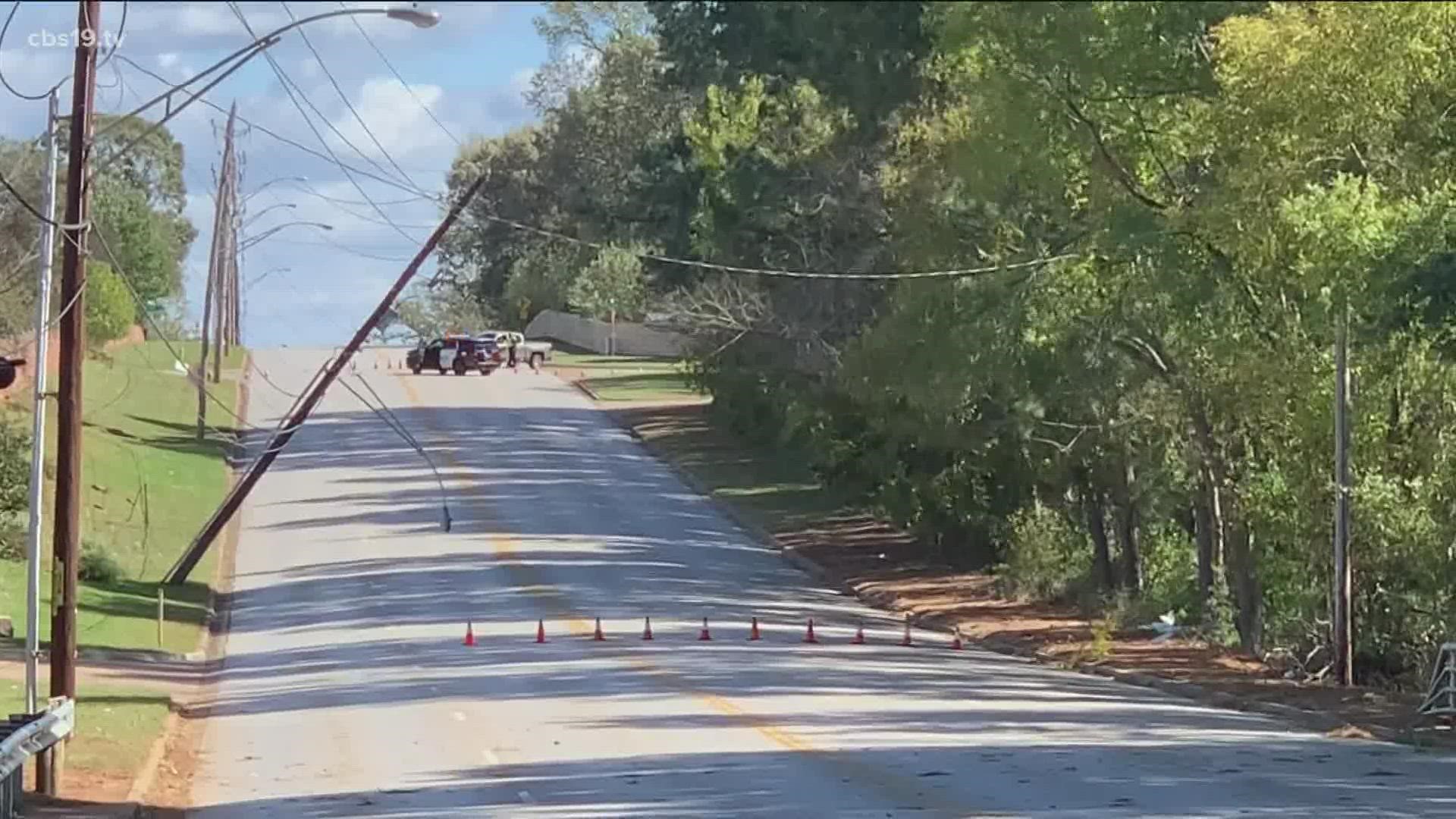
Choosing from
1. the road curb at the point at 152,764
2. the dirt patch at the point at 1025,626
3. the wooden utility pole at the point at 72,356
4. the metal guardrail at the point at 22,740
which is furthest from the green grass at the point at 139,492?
the metal guardrail at the point at 22,740

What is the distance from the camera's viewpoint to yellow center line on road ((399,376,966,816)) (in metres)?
17.0

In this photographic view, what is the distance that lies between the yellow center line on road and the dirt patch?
5.89 meters

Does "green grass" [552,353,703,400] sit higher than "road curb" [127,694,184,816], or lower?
higher

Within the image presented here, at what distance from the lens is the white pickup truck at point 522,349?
94250 mm

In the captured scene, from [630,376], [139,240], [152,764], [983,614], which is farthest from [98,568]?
[630,376]

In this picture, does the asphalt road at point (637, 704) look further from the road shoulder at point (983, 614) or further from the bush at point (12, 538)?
the bush at point (12, 538)

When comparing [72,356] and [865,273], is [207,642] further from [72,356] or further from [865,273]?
[72,356]

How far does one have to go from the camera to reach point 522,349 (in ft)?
316

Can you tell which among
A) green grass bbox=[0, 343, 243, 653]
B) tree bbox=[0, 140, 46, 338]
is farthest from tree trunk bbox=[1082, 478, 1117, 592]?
tree bbox=[0, 140, 46, 338]

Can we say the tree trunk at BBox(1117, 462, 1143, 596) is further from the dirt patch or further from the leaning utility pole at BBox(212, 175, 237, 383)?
the leaning utility pole at BBox(212, 175, 237, 383)

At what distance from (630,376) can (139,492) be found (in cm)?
4004

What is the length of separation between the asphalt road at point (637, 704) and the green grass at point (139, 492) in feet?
5.15

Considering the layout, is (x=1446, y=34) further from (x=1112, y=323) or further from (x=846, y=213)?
(x=846, y=213)

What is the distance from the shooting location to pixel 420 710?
2556cm
